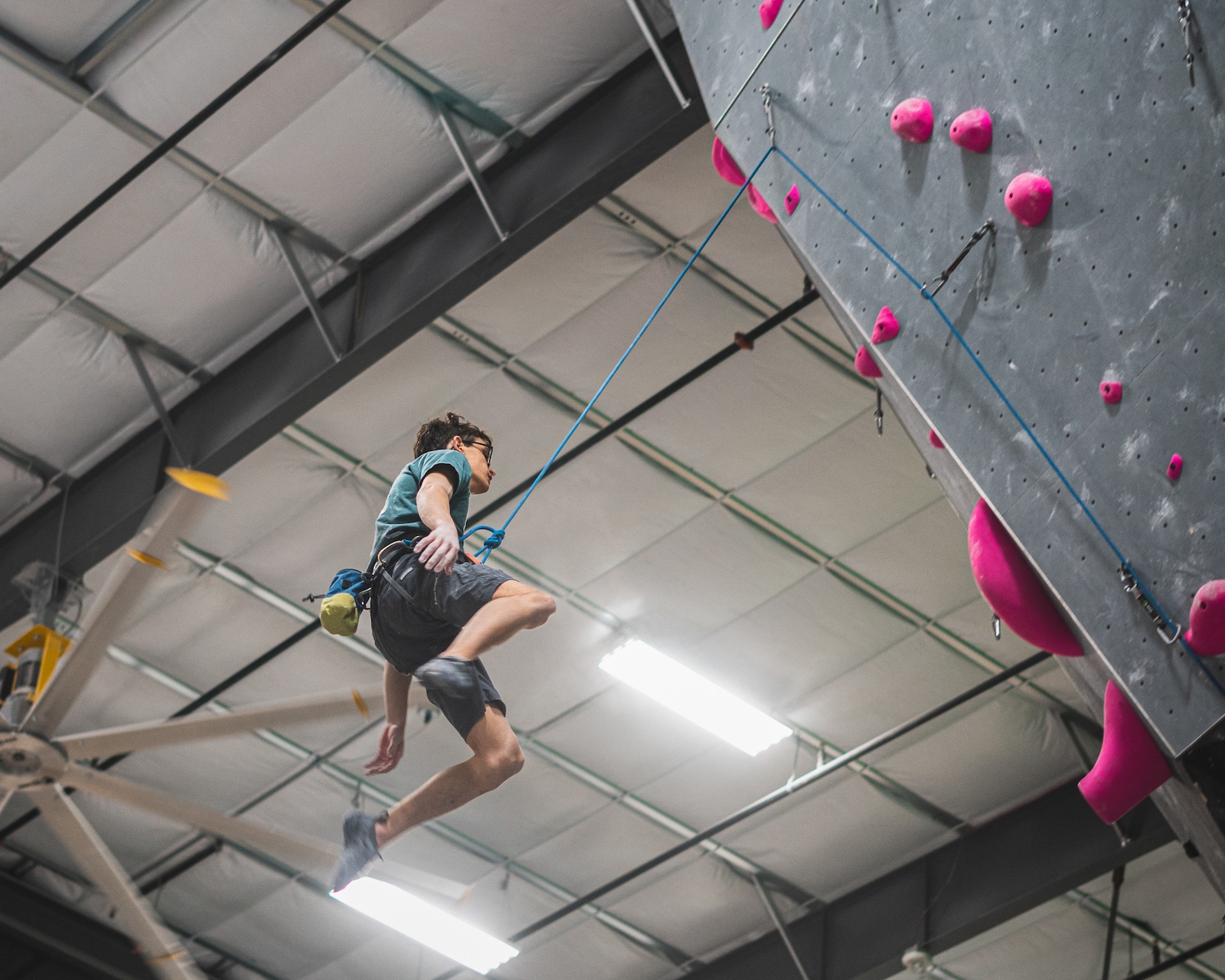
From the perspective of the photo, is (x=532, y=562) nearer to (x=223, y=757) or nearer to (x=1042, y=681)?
(x=223, y=757)

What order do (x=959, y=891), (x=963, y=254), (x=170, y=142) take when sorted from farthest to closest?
(x=959, y=891)
(x=170, y=142)
(x=963, y=254)

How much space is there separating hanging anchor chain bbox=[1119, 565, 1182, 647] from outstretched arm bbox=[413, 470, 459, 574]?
2.45m

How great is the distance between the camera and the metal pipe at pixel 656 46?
9234 mm

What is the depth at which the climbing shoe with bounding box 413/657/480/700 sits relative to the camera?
5.07 m

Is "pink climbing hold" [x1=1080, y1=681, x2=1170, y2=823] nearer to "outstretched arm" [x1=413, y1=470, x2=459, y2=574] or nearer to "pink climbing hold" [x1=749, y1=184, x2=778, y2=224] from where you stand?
"outstretched arm" [x1=413, y1=470, x2=459, y2=574]

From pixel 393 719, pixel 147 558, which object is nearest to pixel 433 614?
pixel 393 719

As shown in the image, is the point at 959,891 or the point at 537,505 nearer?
the point at 537,505

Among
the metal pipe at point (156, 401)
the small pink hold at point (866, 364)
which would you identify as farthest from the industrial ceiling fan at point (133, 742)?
the small pink hold at point (866, 364)

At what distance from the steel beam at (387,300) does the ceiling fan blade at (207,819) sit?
3436 millimetres

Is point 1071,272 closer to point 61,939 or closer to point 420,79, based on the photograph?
point 420,79

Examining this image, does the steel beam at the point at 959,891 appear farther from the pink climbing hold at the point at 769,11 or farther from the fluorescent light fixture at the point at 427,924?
the pink climbing hold at the point at 769,11

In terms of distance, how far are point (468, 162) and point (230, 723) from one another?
486 cm

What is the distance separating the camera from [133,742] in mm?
7609

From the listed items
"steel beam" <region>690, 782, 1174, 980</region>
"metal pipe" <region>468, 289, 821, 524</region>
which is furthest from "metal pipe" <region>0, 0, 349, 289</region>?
"steel beam" <region>690, 782, 1174, 980</region>
